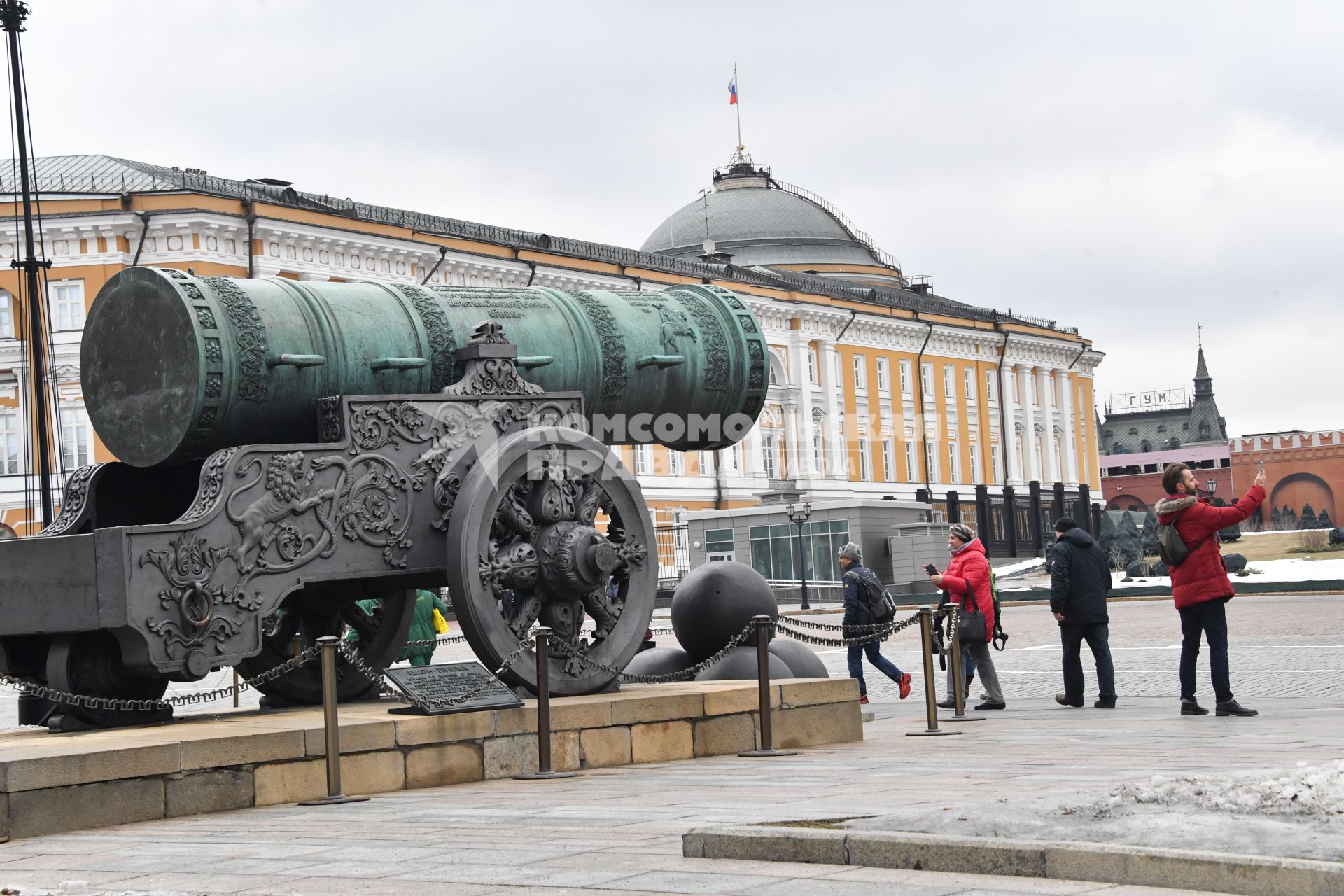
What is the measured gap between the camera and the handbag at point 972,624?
1287 cm

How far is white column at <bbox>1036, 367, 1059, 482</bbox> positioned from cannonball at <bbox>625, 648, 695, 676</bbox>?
67014 millimetres

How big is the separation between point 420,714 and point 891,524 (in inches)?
1645

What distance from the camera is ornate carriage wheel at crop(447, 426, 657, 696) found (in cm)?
888

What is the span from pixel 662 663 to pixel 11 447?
36.8 metres

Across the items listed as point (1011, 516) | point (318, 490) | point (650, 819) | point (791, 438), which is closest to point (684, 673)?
point (318, 490)

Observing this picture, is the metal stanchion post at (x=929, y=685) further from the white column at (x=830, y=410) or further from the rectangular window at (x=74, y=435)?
the white column at (x=830, y=410)

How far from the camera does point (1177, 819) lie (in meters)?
4.76

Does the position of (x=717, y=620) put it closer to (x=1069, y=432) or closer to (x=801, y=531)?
(x=801, y=531)

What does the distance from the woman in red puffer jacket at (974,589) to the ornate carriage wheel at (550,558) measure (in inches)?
148

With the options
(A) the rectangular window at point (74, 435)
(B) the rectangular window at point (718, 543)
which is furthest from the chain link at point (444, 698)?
(B) the rectangular window at point (718, 543)

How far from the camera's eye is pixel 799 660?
12.0 meters

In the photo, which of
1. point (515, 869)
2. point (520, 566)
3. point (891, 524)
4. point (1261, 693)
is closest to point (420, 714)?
point (520, 566)

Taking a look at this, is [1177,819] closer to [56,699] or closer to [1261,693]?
[56,699]

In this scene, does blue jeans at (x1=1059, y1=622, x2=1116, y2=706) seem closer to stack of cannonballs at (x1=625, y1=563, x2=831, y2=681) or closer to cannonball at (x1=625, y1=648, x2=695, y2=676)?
stack of cannonballs at (x1=625, y1=563, x2=831, y2=681)
